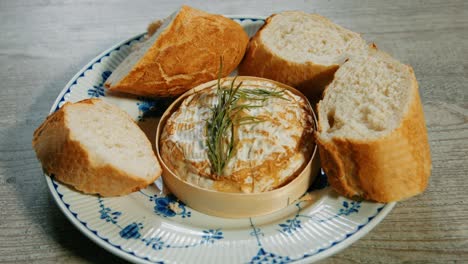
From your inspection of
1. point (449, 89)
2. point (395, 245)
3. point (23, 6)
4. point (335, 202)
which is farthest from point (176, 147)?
point (23, 6)

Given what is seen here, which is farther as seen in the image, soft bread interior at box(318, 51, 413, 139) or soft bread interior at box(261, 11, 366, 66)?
soft bread interior at box(261, 11, 366, 66)

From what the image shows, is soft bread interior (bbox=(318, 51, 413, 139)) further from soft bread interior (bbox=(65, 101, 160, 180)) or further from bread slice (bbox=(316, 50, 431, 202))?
soft bread interior (bbox=(65, 101, 160, 180))

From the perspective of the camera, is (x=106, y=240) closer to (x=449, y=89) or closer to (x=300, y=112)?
(x=300, y=112)

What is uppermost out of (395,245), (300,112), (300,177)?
(300,112)

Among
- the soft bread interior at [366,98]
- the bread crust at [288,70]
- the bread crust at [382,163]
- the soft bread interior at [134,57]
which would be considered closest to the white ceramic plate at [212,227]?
the bread crust at [382,163]

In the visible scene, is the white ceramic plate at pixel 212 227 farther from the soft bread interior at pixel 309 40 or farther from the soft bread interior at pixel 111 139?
the soft bread interior at pixel 309 40

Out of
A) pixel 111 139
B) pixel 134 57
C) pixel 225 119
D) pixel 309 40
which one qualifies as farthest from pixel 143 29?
pixel 225 119

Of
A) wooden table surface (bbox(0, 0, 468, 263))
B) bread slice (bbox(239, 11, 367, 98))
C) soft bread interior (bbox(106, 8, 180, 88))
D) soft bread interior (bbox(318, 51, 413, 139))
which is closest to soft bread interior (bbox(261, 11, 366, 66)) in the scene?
bread slice (bbox(239, 11, 367, 98))
